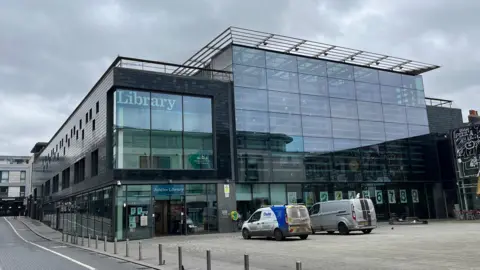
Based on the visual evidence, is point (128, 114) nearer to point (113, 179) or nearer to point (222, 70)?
point (113, 179)

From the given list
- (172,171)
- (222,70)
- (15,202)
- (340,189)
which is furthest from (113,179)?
(15,202)

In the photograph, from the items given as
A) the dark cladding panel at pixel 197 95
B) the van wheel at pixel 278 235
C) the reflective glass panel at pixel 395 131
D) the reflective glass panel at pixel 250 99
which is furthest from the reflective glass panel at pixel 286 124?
the van wheel at pixel 278 235

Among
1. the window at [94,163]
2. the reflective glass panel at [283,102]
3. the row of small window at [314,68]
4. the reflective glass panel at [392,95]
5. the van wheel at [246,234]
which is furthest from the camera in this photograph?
the reflective glass panel at [392,95]

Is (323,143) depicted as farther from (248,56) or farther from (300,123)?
(248,56)

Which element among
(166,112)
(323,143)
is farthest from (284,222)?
(323,143)

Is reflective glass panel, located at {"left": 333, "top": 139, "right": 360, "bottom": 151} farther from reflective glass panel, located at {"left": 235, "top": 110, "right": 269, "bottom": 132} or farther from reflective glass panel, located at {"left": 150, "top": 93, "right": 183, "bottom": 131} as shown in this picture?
reflective glass panel, located at {"left": 150, "top": 93, "right": 183, "bottom": 131}

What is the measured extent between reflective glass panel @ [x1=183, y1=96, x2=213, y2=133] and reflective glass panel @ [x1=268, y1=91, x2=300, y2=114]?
479 centimetres

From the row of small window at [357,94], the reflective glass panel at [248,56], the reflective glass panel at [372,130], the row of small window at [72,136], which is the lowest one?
the reflective glass panel at [372,130]

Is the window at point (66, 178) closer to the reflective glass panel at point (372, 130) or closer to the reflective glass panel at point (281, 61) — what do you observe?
the reflective glass panel at point (281, 61)

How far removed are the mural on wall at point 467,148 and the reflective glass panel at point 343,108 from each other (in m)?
9.56

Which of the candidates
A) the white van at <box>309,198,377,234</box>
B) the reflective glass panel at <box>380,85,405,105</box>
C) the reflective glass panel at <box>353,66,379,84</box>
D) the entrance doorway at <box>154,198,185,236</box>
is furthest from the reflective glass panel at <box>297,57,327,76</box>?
the entrance doorway at <box>154,198,185,236</box>

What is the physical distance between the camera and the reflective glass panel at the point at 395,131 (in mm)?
38500

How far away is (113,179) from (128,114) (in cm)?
423

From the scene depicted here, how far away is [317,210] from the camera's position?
26891 millimetres
